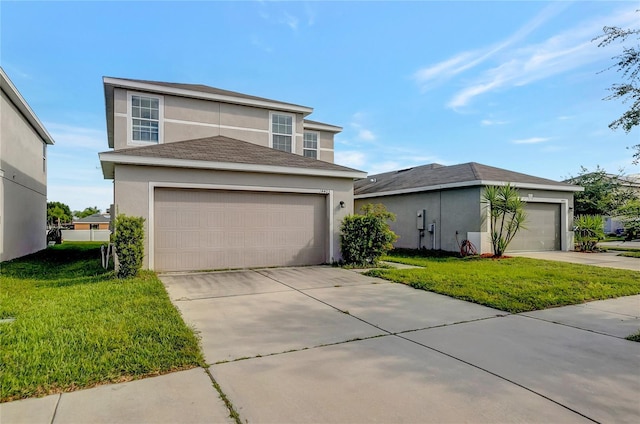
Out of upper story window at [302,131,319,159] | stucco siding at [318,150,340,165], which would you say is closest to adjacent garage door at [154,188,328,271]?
upper story window at [302,131,319,159]

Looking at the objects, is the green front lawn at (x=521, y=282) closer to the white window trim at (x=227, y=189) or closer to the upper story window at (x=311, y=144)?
the white window trim at (x=227, y=189)

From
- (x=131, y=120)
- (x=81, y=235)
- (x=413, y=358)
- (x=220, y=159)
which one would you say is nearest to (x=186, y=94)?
(x=131, y=120)

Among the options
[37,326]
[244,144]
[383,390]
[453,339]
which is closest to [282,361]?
[383,390]

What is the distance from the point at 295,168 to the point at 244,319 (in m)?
5.69

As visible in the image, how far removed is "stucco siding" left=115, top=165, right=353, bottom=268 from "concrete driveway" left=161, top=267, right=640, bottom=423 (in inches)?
129

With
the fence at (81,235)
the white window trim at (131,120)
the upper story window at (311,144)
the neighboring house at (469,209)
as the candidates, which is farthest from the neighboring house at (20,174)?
the fence at (81,235)

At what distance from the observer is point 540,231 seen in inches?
594

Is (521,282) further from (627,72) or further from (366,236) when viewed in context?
(627,72)

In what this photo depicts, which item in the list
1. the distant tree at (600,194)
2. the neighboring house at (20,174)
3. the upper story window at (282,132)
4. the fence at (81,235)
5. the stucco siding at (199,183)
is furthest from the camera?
the fence at (81,235)

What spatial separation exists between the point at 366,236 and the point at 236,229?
146 inches

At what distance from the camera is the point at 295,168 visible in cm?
984

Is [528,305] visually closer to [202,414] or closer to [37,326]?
[202,414]

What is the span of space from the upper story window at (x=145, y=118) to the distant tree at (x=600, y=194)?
986 inches

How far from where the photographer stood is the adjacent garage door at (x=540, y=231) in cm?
1460
